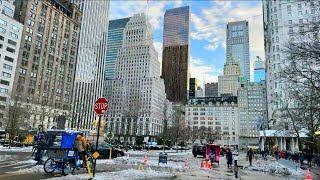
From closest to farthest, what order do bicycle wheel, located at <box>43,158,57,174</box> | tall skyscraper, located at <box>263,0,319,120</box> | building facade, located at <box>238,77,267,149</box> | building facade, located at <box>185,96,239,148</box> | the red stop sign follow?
the red stop sign, bicycle wheel, located at <box>43,158,57,174</box>, tall skyscraper, located at <box>263,0,319,120</box>, building facade, located at <box>238,77,267,149</box>, building facade, located at <box>185,96,239,148</box>

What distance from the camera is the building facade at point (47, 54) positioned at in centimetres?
10006

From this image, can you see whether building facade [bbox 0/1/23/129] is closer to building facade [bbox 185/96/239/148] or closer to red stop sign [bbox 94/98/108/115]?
red stop sign [bbox 94/98/108/115]

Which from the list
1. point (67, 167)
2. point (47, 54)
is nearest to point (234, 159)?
point (67, 167)

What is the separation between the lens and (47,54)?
4318 inches

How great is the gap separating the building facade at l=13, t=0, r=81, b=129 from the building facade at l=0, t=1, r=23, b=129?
352cm

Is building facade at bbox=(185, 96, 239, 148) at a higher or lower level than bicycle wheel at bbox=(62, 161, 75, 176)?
higher

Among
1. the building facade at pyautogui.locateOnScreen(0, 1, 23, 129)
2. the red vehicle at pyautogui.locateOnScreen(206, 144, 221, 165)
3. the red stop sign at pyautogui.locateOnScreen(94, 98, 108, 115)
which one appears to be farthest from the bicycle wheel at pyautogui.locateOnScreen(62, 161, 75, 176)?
the building facade at pyautogui.locateOnScreen(0, 1, 23, 129)

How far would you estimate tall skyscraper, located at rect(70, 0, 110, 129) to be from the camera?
16450 centimetres

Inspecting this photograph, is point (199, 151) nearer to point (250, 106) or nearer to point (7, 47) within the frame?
point (7, 47)

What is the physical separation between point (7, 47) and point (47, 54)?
18.8m

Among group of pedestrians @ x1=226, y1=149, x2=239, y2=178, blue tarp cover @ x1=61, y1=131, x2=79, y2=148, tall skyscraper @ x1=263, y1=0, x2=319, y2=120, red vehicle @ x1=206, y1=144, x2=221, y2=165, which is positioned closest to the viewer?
blue tarp cover @ x1=61, y1=131, x2=79, y2=148

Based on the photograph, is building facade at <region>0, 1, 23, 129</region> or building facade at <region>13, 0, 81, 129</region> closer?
building facade at <region>0, 1, 23, 129</region>

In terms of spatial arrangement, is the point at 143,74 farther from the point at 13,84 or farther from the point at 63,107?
the point at 13,84

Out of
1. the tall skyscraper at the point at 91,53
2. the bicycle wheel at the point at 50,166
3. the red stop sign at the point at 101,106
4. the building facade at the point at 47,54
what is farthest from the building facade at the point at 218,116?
the red stop sign at the point at 101,106
